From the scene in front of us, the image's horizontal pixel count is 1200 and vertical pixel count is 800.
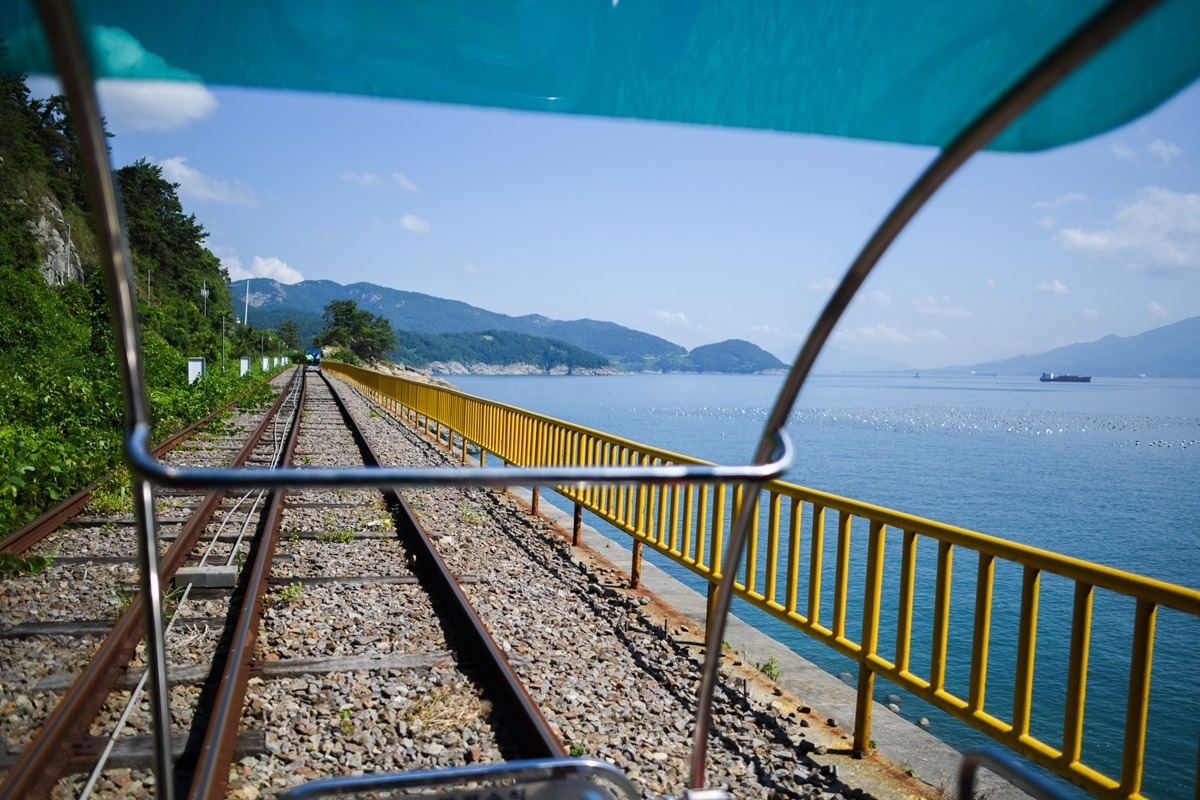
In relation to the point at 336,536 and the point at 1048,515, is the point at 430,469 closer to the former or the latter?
the point at 336,536

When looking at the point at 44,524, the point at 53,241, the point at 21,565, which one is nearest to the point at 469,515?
the point at 44,524

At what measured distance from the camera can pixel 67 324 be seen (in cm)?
3441

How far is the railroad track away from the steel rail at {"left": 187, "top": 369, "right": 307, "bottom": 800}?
1 centimetres

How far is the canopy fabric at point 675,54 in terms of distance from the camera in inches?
69.7

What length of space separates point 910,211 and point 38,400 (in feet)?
44.9

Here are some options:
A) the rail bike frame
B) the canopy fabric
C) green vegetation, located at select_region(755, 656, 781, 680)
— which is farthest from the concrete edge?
the canopy fabric

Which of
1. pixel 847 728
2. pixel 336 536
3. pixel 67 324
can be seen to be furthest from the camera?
pixel 67 324

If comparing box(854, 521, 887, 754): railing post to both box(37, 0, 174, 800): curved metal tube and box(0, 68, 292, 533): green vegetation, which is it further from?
box(0, 68, 292, 533): green vegetation

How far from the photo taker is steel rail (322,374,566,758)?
11.4 feet

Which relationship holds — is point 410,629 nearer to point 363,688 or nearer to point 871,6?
point 363,688

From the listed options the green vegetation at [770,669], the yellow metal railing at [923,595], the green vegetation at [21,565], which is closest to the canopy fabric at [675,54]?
the yellow metal railing at [923,595]

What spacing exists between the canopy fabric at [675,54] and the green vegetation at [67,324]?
0.44m

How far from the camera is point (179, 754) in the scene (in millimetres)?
3330

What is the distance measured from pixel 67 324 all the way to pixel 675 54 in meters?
39.6
